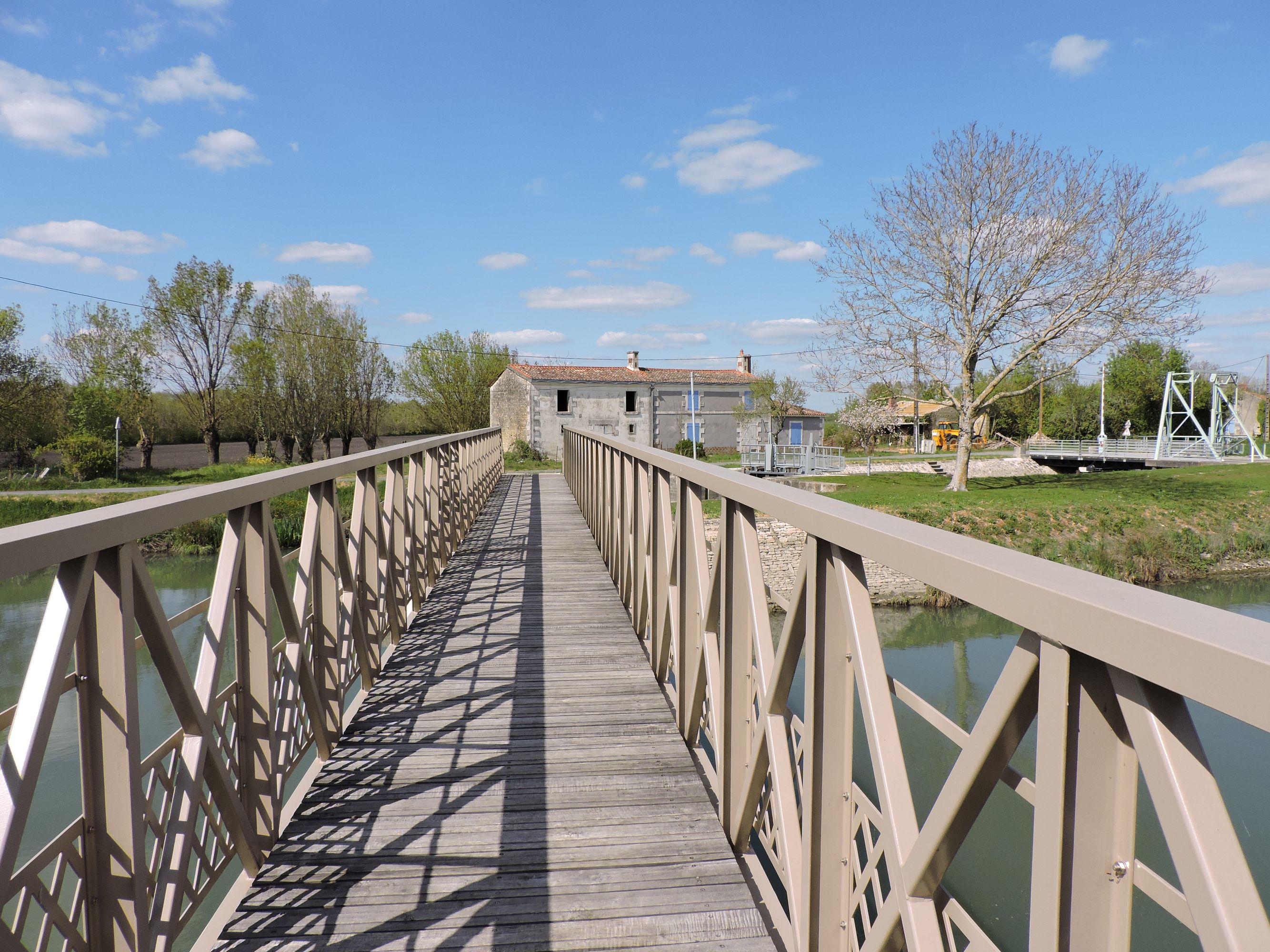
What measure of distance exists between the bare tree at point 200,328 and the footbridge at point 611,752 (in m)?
28.6

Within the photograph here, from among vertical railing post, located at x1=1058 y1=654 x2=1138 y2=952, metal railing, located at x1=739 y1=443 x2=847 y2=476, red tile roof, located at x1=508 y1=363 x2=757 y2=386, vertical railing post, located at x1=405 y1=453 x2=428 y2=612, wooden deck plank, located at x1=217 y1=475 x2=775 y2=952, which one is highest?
red tile roof, located at x1=508 y1=363 x2=757 y2=386

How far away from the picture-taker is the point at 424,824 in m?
2.14

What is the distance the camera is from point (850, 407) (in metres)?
31.1

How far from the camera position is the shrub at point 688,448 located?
33812mm

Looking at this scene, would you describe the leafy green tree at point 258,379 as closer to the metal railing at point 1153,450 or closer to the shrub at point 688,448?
the shrub at point 688,448

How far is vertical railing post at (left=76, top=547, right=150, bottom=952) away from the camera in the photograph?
1.20m

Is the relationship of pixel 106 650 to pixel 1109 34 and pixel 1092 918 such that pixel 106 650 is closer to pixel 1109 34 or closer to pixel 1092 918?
pixel 1092 918

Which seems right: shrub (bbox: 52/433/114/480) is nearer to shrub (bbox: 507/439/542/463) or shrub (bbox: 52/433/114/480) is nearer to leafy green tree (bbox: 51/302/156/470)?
leafy green tree (bbox: 51/302/156/470)

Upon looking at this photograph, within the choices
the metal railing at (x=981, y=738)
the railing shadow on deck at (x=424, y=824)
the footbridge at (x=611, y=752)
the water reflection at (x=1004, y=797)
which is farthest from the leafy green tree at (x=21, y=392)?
the metal railing at (x=981, y=738)

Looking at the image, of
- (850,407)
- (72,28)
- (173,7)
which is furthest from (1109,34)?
(72,28)

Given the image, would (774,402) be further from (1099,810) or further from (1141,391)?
(1099,810)

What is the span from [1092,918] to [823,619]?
26.9 inches

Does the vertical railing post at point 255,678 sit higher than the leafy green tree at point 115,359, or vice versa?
the leafy green tree at point 115,359

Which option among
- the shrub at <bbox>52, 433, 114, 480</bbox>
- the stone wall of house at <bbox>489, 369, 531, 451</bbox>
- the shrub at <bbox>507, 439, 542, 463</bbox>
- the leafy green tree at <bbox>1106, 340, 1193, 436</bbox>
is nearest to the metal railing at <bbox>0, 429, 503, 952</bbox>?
the shrub at <bbox>52, 433, 114, 480</bbox>
